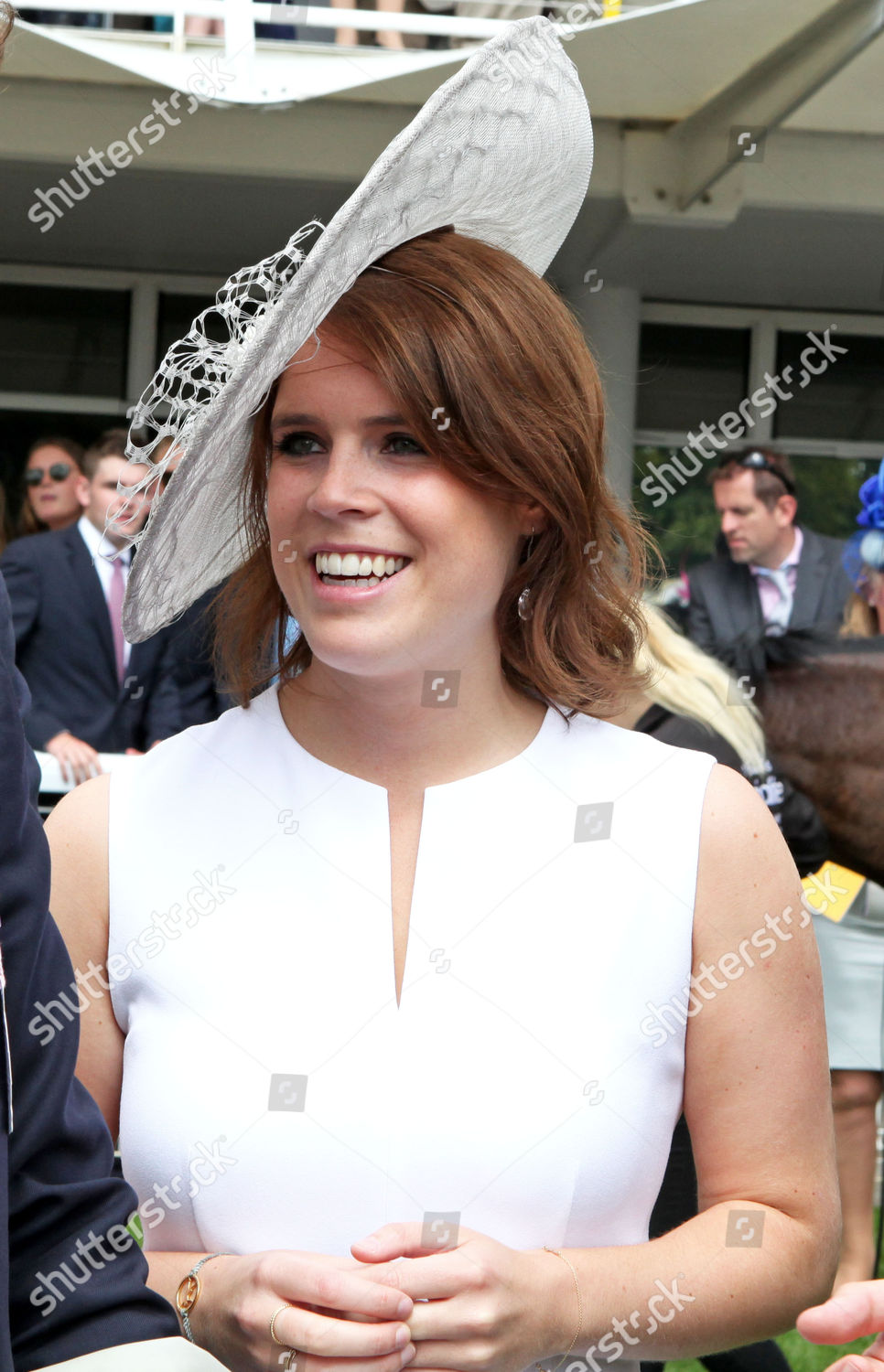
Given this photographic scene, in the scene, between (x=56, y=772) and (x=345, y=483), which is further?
(x=56, y=772)

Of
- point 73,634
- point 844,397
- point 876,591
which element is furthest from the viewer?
point 844,397

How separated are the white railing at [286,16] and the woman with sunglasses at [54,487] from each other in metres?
1.56

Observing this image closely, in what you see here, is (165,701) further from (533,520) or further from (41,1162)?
(41,1162)

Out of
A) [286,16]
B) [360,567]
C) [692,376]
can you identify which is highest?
[286,16]

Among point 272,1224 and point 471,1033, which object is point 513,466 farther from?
point 272,1224

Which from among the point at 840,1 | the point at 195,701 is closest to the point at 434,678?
the point at 195,701

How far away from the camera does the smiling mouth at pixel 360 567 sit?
1256mm

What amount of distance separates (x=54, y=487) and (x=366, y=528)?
4727 mm

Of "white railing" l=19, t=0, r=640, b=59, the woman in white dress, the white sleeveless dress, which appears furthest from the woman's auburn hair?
"white railing" l=19, t=0, r=640, b=59

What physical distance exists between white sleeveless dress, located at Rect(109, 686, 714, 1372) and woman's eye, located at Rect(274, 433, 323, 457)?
0.95ft

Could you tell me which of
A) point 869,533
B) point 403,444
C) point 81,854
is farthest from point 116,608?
point 403,444

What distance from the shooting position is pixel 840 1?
480cm

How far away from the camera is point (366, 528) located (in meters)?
1.25

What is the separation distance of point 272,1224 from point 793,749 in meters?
1.64
